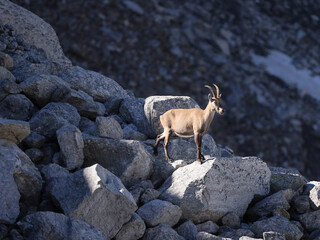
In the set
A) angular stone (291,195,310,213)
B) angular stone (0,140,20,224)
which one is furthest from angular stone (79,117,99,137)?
angular stone (291,195,310,213)

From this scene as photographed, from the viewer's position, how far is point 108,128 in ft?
35.7

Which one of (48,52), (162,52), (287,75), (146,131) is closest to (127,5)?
(162,52)

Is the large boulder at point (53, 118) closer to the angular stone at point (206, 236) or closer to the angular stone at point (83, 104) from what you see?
the angular stone at point (83, 104)

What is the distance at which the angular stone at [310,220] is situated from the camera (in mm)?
9961

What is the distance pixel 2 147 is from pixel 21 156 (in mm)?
392

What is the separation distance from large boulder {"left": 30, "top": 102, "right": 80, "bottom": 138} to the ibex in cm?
190

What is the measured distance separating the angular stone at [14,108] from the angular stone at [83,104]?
91 centimetres

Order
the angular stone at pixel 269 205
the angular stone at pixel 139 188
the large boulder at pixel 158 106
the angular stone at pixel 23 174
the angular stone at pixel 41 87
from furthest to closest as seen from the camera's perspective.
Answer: the large boulder at pixel 158 106 < the angular stone at pixel 41 87 < the angular stone at pixel 269 205 < the angular stone at pixel 139 188 < the angular stone at pixel 23 174

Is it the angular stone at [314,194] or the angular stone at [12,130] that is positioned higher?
the angular stone at [12,130]

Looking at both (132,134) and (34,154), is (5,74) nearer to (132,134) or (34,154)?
(34,154)

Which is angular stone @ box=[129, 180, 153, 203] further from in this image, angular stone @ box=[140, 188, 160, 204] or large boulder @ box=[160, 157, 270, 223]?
large boulder @ box=[160, 157, 270, 223]

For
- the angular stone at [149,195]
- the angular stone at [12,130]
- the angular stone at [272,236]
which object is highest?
the angular stone at [12,130]

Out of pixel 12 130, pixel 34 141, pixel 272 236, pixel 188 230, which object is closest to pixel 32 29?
pixel 34 141

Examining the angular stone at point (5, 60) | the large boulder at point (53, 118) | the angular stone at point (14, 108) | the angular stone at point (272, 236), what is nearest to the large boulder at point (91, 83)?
the angular stone at point (5, 60)
